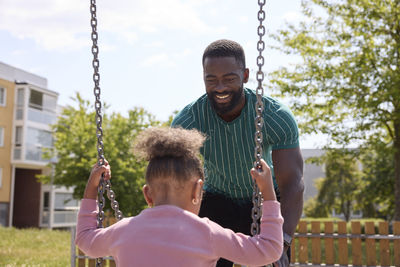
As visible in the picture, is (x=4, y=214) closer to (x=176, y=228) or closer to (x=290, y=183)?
(x=290, y=183)

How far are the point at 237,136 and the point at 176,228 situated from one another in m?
1.40

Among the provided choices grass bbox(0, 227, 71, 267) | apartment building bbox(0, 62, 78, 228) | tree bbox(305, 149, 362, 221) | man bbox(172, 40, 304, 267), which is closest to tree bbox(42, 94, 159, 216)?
grass bbox(0, 227, 71, 267)

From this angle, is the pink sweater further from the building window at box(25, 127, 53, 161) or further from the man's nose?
the building window at box(25, 127, 53, 161)

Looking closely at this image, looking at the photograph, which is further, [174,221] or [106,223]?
[106,223]

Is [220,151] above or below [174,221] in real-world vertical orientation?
above

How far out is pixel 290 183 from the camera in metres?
2.76

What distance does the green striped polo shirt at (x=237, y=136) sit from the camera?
2.94m

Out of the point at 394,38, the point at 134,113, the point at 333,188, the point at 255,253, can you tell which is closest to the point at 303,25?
the point at 394,38

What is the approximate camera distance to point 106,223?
9.69m

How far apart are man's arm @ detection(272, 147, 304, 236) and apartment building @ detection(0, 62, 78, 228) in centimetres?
3094

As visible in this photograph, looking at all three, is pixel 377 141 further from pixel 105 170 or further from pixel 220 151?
pixel 105 170

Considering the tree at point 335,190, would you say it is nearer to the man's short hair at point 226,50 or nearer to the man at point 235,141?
the man at point 235,141

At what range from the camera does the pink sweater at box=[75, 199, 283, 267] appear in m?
1.78

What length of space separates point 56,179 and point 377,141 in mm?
15466
